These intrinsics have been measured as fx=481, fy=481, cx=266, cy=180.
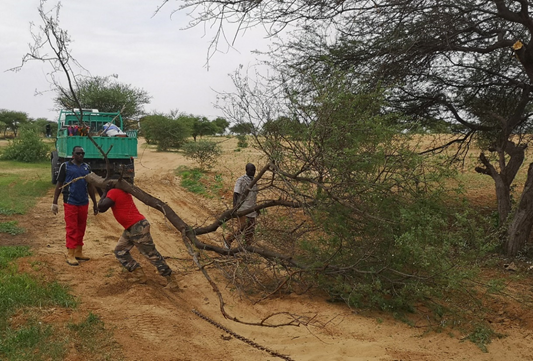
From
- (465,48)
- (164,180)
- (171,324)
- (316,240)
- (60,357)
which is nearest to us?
(60,357)

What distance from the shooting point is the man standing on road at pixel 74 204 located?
6.69 m

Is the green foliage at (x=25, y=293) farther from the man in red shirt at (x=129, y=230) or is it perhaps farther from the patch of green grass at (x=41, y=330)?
the man in red shirt at (x=129, y=230)

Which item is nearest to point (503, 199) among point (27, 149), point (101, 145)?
point (101, 145)

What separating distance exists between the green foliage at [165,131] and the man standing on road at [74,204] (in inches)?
939

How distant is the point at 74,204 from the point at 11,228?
8.00 feet

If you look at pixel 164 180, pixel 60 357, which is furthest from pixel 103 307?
pixel 164 180

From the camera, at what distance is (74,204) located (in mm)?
6738

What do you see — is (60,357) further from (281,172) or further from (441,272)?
(441,272)

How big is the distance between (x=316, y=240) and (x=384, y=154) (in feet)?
4.75

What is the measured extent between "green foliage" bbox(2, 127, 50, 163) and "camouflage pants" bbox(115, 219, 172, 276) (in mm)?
19465

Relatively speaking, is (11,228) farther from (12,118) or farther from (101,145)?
(12,118)

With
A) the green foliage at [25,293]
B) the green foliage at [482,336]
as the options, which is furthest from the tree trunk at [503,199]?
the green foliage at [25,293]

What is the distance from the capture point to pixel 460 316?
5.66m

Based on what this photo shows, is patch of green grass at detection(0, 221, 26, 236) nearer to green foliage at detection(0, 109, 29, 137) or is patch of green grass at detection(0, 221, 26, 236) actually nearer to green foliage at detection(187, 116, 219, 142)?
green foliage at detection(187, 116, 219, 142)
